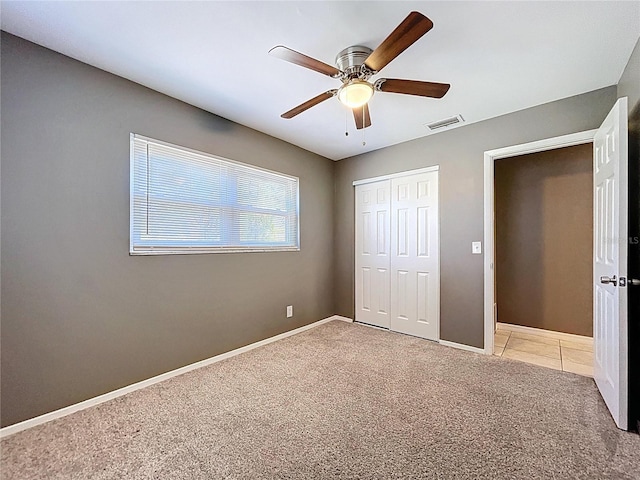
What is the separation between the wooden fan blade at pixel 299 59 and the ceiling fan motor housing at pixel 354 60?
19cm

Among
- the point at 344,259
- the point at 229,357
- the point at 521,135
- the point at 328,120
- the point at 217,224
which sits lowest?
the point at 229,357

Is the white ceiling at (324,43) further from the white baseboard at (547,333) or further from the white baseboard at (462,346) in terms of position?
the white baseboard at (547,333)

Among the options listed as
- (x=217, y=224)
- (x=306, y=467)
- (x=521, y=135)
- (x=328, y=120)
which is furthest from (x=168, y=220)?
(x=521, y=135)

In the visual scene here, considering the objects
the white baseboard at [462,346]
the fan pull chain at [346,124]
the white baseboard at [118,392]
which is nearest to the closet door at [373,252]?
the white baseboard at [462,346]

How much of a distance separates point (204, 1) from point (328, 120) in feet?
5.30

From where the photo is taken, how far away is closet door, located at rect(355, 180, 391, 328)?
3873 mm

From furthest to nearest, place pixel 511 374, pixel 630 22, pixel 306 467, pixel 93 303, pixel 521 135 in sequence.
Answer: pixel 521 135
pixel 511 374
pixel 93 303
pixel 630 22
pixel 306 467

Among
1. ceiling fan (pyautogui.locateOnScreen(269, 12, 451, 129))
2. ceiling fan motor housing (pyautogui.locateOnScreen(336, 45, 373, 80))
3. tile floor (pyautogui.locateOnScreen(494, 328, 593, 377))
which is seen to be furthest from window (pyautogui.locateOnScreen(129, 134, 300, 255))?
tile floor (pyautogui.locateOnScreen(494, 328, 593, 377))

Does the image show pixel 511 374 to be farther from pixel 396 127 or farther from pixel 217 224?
pixel 217 224

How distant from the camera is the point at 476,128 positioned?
3.06 m

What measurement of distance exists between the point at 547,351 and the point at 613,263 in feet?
5.63

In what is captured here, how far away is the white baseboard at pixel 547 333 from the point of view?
3.34m

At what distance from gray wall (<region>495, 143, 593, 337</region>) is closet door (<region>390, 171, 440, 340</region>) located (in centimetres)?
128

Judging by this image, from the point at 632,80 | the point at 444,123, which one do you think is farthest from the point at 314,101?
the point at 632,80
